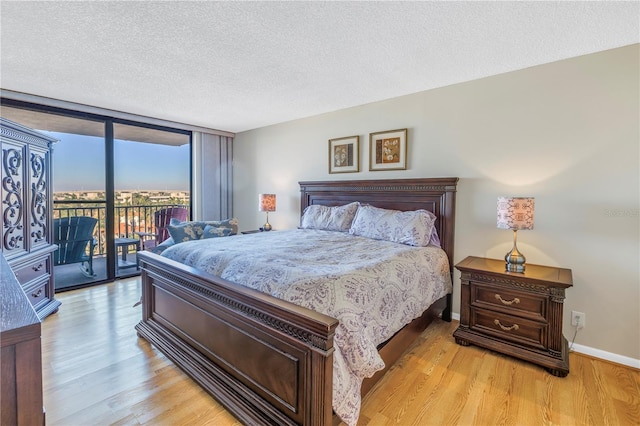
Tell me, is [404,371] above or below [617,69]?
below

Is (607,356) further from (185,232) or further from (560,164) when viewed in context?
(185,232)

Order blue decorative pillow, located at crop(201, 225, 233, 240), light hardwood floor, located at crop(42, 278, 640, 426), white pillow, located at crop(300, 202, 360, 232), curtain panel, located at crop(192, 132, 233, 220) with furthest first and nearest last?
1. curtain panel, located at crop(192, 132, 233, 220)
2. blue decorative pillow, located at crop(201, 225, 233, 240)
3. white pillow, located at crop(300, 202, 360, 232)
4. light hardwood floor, located at crop(42, 278, 640, 426)

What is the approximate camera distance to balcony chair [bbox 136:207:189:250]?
481 cm

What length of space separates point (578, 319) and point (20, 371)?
130 inches

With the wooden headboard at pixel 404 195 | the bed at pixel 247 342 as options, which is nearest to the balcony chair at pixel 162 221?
Result: the wooden headboard at pixel 404 195

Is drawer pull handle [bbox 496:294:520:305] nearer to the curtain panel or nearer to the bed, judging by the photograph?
the bed

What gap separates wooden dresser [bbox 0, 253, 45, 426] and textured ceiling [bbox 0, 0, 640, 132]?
1842mm

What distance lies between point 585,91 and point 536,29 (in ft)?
2.56

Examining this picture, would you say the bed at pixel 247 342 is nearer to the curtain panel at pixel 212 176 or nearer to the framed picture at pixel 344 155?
the framed picture at pixel 344 155

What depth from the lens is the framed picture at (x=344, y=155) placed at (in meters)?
3.81

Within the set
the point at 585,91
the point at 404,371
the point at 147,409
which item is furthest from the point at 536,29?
the point at 147,409

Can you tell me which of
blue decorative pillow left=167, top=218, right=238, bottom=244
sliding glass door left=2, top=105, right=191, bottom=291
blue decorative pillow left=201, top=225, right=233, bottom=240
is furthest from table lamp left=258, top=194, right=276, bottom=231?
sliding glass door left=2, top=105, right=191, bottom=291

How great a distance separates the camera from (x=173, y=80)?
2932mm

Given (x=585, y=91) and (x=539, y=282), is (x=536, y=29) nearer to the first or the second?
(x=585, y=91)
